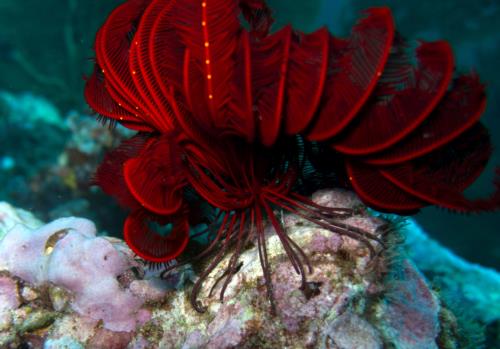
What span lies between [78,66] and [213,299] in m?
15.9

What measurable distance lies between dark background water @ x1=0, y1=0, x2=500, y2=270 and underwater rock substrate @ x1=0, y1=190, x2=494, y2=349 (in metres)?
2.31

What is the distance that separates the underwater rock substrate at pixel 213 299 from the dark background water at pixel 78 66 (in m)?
2.31

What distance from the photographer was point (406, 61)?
7.88 ft

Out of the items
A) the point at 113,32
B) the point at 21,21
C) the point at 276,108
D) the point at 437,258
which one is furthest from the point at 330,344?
the point at 21,21

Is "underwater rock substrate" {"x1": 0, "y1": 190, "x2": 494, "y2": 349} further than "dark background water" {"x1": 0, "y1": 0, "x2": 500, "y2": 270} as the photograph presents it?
No

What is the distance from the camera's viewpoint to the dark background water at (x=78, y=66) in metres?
8.38

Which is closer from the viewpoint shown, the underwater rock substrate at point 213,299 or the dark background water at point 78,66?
the underwater rock substrate at point 213,299

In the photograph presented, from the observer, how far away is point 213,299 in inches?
116

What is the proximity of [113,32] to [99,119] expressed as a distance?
83cm

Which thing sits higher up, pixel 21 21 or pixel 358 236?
pixel 21 21

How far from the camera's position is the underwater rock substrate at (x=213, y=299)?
7.93ft

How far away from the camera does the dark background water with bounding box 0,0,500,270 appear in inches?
330

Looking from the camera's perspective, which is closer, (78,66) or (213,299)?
(213,299)

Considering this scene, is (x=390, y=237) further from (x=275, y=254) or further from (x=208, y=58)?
(x=208, y=58)
